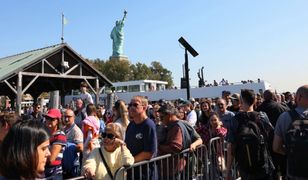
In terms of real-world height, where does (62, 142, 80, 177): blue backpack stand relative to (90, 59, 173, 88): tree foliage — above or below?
below

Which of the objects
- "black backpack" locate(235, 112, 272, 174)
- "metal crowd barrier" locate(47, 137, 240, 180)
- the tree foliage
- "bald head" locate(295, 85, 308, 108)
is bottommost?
"metal crowd barrier" locate(47, 137, 240, 180)

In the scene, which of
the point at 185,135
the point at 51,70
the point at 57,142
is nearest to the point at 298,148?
→ the point at 185,135

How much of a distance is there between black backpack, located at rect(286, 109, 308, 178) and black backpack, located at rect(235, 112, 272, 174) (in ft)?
2.46

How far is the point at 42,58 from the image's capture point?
15.4m

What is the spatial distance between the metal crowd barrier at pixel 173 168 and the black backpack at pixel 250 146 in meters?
0.82

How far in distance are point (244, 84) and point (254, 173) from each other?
2319 centimetres

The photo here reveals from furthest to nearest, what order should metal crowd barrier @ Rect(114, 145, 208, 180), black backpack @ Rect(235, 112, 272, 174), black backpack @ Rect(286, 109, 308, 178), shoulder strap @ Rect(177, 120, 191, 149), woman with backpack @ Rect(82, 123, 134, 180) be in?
shoulder strap @ Rect(177, 120, 191, 149) → black backpack @ Rect(235, 112, 272, 174) → metal crowd barrier @ Rect(114, 145, 208, 180) → woman with backpack @ Rect(82, 123, 134, 180) → black backpack @ Rect(286, 109, 308, 178)

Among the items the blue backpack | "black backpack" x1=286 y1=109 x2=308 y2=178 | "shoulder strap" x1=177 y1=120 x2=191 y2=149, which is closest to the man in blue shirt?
"shoulder strap" x1=177 y1=120 x2=191 y2=149

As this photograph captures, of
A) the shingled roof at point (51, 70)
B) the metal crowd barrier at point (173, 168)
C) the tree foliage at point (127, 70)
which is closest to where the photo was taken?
the metal crowd barrier at point (173, 168)

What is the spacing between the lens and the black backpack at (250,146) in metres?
4.27

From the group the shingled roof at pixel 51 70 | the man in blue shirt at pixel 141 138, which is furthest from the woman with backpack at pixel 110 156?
the shingled roof at pixel 51 70

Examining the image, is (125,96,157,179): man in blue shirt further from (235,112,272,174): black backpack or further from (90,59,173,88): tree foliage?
(90,59,173,88): tree foliage

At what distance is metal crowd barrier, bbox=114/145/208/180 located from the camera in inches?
158

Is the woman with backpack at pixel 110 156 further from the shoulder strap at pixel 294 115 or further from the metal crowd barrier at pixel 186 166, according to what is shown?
the shoulder strap at pixel 294 115
